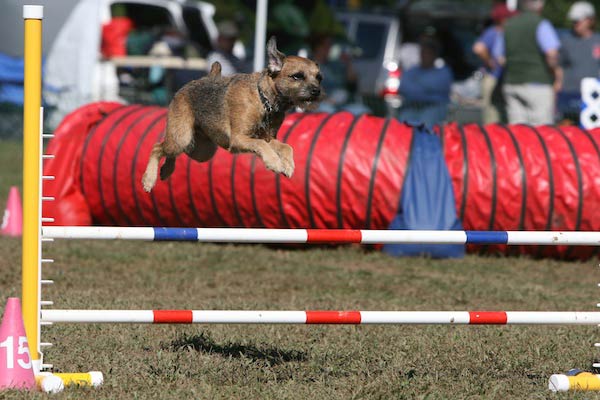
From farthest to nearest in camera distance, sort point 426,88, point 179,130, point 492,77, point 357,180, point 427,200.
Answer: point 426,88
point 492,77
point 357,180
point 427,200
point 179,130

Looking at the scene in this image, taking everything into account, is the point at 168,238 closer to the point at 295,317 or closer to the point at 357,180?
the point at 295,317

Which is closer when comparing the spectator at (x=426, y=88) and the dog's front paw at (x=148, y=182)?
the dog's front paw at (x=148, y=182)

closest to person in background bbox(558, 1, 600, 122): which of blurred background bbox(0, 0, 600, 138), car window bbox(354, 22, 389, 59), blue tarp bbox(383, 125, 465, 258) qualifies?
blurred background bbox(0, 0, 600, 138)

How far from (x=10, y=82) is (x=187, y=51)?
314 centimetres

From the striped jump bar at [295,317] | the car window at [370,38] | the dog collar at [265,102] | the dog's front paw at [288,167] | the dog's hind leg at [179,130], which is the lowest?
the striped jump bar at [295,317]

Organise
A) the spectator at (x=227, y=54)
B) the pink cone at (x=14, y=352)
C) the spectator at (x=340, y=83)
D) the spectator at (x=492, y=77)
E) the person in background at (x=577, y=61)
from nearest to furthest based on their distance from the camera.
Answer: the pink cone at (x=14, y=352), the spectator at (x=492, y=77), the spectator at (x=227, y=54), the spectator at (x=340, y=83), the person in background at (x=577, y=61)

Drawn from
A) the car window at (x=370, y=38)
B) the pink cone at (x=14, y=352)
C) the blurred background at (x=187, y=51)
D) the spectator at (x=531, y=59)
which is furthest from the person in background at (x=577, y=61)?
the pink cone at (x=14, y=352)

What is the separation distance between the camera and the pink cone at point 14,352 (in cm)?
464

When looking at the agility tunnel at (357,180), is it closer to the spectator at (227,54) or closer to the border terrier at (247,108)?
the spectator at (227,54)

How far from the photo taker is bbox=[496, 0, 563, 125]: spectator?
1108 cm

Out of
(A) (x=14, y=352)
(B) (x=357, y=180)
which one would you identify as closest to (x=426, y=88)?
(B) (x=357, y=180)

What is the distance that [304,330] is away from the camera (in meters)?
6.29

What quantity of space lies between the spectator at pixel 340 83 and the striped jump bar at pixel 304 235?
10231 millimetres

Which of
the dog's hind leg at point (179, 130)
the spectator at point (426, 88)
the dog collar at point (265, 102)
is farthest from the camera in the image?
the spectator at point (426, 88)
